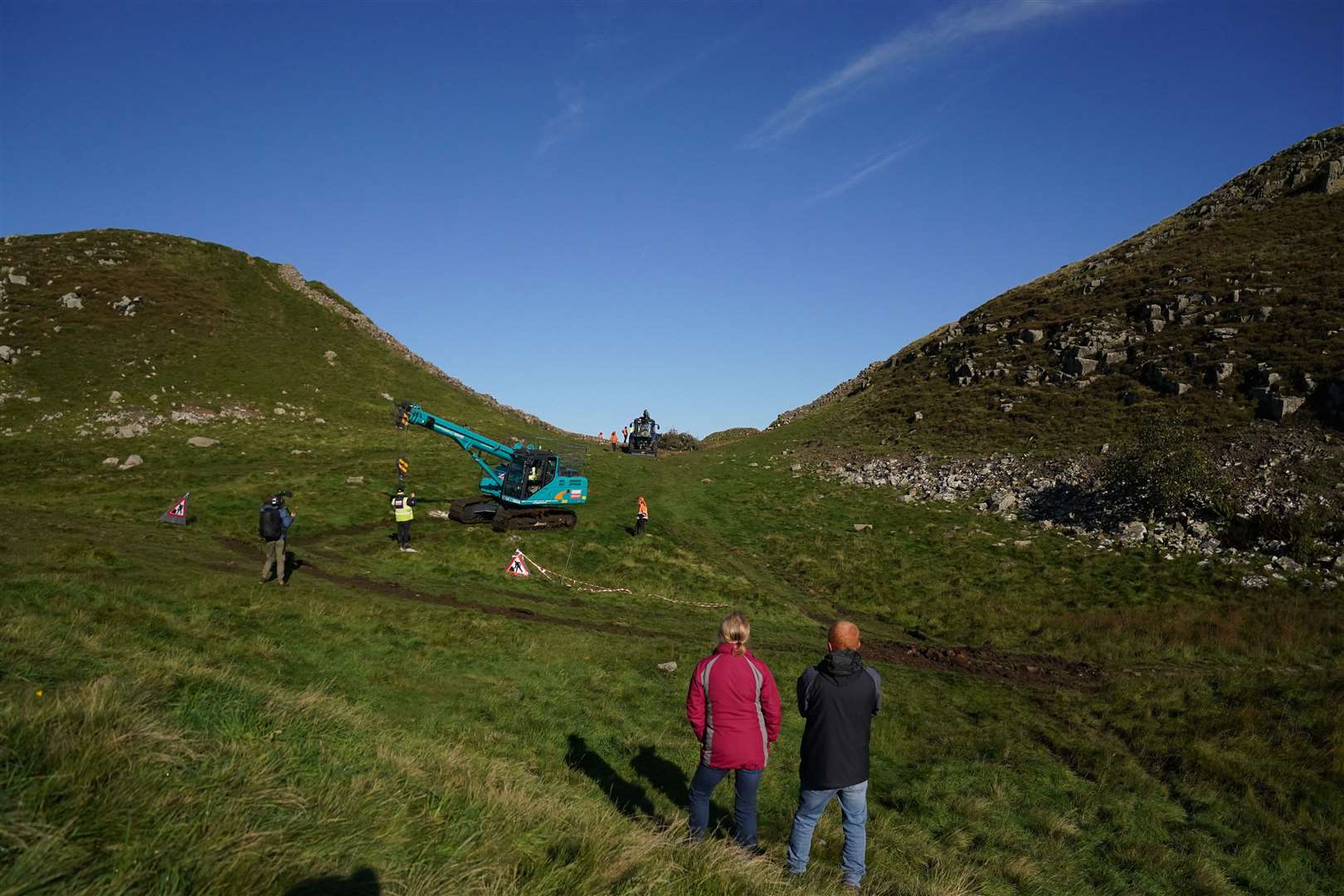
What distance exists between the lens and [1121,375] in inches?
1900

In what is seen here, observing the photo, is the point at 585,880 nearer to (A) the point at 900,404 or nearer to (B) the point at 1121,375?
(B) the point at 1121,375

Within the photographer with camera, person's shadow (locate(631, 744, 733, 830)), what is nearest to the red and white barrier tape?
the photographer with camera

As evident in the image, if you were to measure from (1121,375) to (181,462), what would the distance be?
63.0m

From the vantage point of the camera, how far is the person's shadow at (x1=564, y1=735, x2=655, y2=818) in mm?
8609

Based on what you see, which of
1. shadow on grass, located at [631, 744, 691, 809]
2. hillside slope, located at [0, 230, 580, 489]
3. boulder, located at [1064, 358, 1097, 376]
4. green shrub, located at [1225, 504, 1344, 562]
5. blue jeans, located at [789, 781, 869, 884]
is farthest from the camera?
boulder, located at [1064, 358, 1097, 376]

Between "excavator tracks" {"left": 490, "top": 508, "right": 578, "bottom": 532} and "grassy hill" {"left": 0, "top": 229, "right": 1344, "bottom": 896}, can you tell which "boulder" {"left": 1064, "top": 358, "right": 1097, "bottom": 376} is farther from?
"excavator tracks" {"left": 490, "top": 508, "right": 578, "bottom": 532}

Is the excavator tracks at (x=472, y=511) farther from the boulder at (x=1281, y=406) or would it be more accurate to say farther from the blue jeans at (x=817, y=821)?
the boulder at (x=1281, y=406)

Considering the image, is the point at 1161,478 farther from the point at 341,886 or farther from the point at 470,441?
the point at 341,886

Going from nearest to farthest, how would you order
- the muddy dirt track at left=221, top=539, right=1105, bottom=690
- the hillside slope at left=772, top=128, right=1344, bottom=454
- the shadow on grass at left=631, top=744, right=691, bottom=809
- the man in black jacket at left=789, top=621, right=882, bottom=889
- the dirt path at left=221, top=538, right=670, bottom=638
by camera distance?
the man in black jacket at left=789, top=621, right=882, bottom=889
the shadow on grass at left=631, top=744, right=691, bottom=809
the muddy dirt track at left=221, top=539, right=1105, bottom=690
the dirt path at left=221, top=538, right=670, bottom=638
the hillside slope at left=772, top=128, right=1344, bottom=454

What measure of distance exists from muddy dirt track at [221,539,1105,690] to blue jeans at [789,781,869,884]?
11462mm

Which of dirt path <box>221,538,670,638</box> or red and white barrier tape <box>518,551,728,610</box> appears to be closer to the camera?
dirt path <box>221,538,670,638</box>

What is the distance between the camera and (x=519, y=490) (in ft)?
93.5

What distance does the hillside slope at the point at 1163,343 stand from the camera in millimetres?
39844

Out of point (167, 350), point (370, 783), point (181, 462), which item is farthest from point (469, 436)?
point (167, 350)
